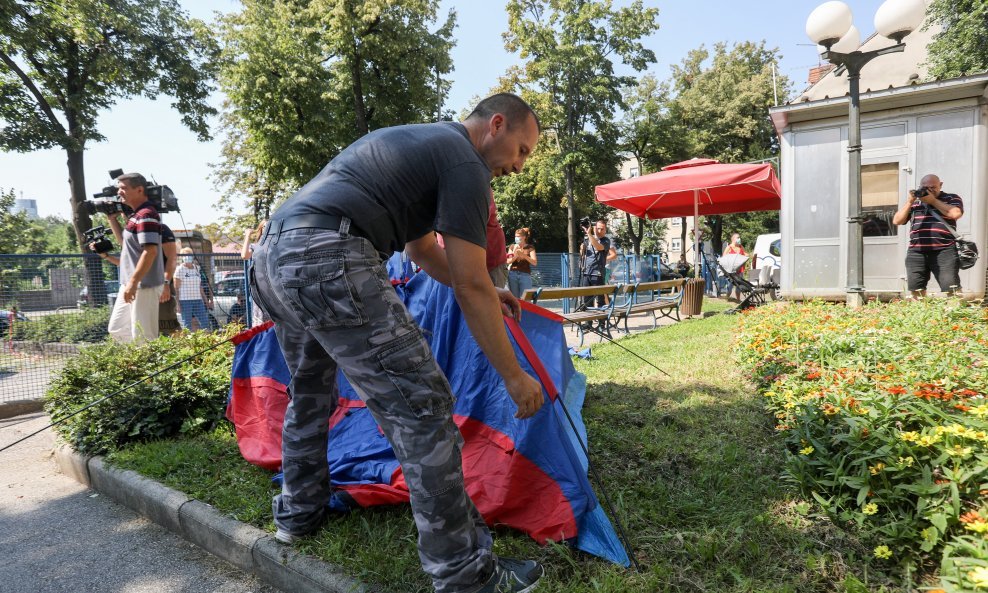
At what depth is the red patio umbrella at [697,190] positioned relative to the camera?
29.1 ft

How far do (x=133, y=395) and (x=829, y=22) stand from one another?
7.97 meters

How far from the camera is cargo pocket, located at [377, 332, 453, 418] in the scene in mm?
1830

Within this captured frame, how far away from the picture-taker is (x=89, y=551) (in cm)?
266

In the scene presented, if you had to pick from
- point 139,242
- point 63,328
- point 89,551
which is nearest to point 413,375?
point 89,551

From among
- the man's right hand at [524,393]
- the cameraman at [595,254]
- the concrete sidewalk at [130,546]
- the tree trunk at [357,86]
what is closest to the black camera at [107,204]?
the concrete sidewalk at [130,546]

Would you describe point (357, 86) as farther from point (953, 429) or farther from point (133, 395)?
point (953, 429)

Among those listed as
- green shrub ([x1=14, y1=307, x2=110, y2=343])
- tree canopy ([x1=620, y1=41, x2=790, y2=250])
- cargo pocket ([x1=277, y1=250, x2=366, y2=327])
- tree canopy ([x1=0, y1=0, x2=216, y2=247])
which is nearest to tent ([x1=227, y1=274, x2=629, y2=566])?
cargo pocket ([x1=277, y1=250, x2=366, y2=327])

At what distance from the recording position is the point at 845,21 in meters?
6.51

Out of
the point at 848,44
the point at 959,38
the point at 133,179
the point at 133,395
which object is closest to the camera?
the point at 133,395

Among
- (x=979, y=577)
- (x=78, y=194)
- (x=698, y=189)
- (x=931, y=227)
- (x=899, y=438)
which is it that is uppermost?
(x=78, y=194)

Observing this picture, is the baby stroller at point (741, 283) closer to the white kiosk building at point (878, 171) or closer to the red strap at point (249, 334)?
the white kiosk building at point (878, 171)

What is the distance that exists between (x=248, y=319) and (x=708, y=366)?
18.1 ft

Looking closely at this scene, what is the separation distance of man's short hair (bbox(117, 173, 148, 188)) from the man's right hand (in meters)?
4.42

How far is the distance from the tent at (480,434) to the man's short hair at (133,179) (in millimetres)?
2434
